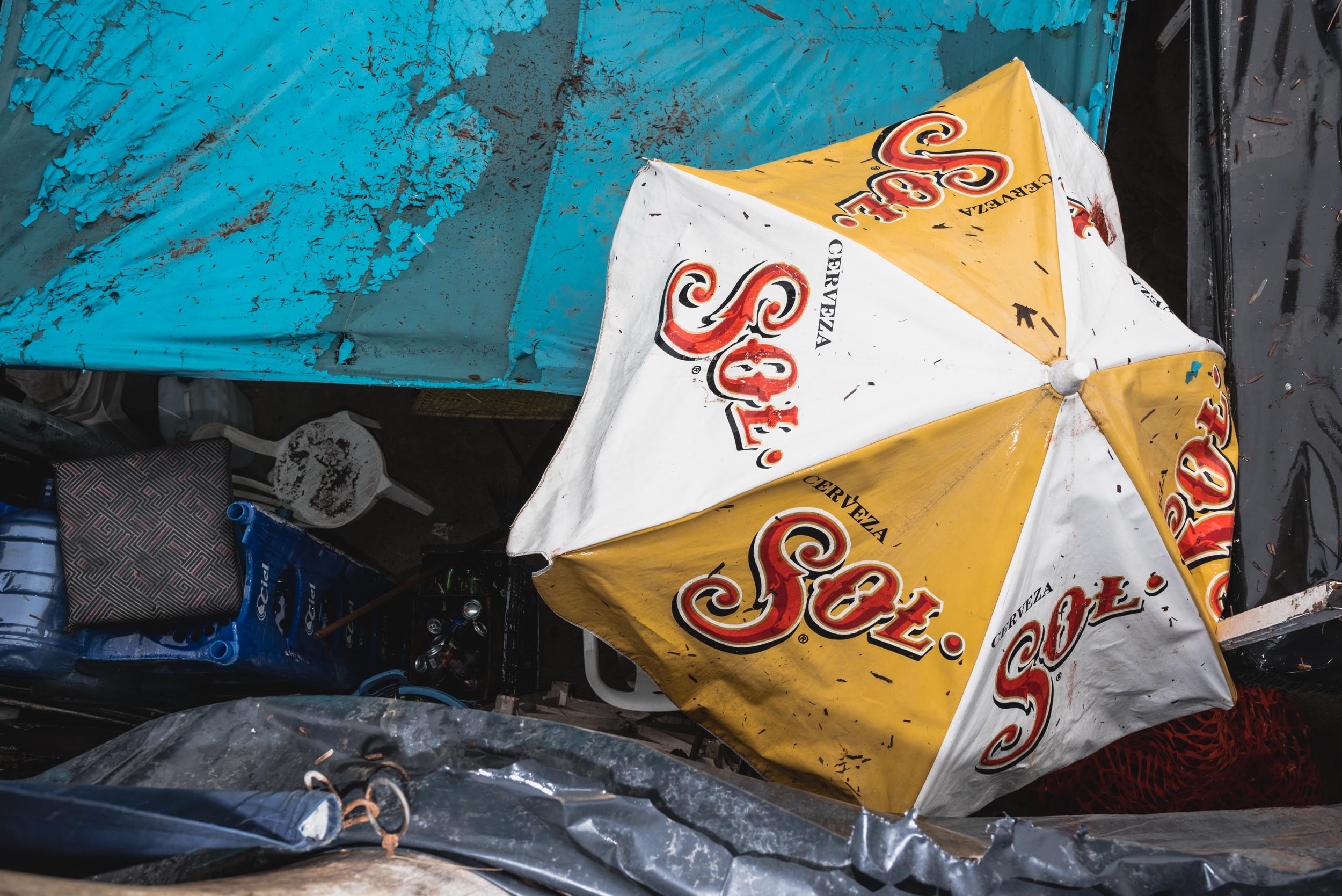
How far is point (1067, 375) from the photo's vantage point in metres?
1.53

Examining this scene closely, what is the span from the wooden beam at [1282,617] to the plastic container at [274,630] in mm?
3023

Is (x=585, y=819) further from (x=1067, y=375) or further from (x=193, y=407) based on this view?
(x=193, y=407)

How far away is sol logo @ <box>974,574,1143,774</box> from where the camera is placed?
175cm

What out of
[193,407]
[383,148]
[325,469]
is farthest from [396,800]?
[193,407]

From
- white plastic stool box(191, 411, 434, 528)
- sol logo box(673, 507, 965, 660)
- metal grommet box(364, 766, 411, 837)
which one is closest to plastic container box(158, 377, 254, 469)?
white plastic stool box(191, 411, 434, 528)

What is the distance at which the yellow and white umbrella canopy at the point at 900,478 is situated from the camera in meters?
1.61

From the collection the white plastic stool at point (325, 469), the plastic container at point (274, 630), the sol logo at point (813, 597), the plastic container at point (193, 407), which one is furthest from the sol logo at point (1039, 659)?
the plastic container at point (193, 407)

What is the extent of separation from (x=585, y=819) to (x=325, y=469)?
8.61 feet

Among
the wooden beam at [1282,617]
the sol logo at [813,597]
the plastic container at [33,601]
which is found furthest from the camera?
the plastic container at [33,601]

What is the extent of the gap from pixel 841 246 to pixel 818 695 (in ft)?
3.66

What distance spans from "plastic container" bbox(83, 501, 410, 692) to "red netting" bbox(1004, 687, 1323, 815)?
2.93 metres

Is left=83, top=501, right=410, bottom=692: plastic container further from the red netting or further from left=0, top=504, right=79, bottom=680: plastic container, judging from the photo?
the red netting

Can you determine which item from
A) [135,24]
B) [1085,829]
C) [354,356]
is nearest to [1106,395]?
[1085,829]

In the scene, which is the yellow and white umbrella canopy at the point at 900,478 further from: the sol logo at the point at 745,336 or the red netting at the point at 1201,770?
the red netting at the point at 1201,770
